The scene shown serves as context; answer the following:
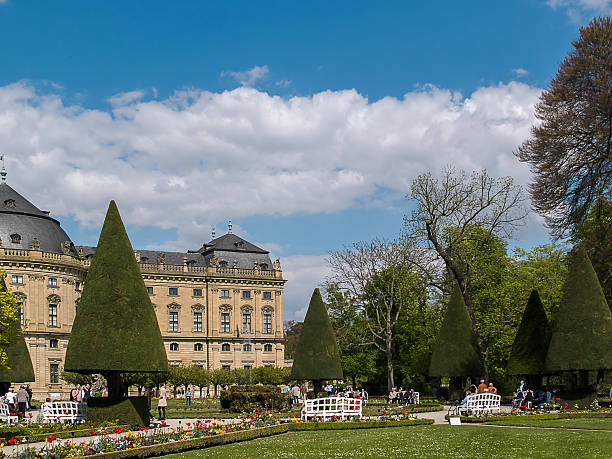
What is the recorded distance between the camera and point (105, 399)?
77.6 ft

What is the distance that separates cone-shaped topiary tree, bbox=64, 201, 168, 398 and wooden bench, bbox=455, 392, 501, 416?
35.0 feet

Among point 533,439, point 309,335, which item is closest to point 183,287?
point 309,335

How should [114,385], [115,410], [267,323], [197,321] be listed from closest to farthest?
[115,410] < [114,385] < [197,321] < [267,323]

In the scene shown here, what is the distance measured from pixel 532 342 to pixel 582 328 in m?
4.96

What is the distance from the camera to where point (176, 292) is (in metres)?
78.6

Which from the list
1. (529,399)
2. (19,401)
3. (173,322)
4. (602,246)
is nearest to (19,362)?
(19,401)

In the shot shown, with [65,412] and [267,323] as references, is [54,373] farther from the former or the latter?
[65,412]

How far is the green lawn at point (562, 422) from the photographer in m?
20.9

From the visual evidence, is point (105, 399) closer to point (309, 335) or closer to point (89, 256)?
point (309, 335)

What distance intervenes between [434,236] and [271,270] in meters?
43.3

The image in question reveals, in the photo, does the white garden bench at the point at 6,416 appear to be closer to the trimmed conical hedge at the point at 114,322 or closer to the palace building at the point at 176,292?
the trimmed conical hedge at the point at 114,322

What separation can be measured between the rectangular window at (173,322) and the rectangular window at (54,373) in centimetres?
1363

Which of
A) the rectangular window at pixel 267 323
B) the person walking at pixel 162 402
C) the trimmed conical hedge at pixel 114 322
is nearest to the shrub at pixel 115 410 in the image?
the trimmed conical hedge at pixel 114 322

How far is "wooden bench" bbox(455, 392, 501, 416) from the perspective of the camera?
26078 millimetres
